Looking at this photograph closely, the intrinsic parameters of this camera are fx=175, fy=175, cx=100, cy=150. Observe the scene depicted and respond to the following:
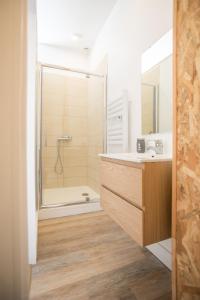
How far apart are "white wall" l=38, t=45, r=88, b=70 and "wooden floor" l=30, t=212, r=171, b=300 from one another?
2.88 metres

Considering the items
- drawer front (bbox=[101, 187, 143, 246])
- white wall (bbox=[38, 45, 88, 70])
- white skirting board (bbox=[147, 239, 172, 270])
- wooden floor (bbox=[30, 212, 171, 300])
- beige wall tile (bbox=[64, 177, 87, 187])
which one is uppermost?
white wall (bbox=[38, 45, 88, 70])

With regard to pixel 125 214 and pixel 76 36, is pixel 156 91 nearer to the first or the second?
pixel 125 214

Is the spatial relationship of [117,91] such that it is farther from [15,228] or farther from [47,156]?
[15,228]

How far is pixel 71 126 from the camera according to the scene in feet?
10.8

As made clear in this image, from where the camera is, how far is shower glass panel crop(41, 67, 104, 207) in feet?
10.1

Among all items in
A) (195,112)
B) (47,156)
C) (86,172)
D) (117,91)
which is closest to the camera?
(195,112)

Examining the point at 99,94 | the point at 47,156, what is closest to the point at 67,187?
the point at 47,156

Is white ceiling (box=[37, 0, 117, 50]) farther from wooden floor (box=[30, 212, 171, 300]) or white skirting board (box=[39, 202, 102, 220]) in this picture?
wooden floor (box=[30, 212, 171, 300])

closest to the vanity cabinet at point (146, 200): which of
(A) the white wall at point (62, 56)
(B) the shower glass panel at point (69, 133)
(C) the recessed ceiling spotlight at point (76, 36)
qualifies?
(B) the shower glass panel at point (69, 133)

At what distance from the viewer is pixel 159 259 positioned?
1439mm

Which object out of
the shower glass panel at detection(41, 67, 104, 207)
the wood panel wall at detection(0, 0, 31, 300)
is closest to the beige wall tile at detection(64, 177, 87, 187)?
the shower glass panel at detection(41, 67, 104, 207)

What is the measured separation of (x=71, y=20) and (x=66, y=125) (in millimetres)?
1621

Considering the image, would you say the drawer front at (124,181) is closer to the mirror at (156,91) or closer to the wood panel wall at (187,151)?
the wood panel wall at (187,151)

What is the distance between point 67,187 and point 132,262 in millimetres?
2051
